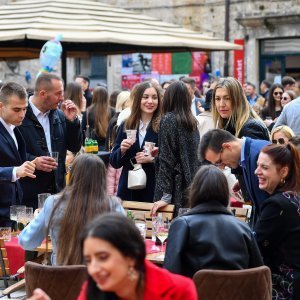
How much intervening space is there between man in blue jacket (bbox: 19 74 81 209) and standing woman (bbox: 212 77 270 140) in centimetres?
164

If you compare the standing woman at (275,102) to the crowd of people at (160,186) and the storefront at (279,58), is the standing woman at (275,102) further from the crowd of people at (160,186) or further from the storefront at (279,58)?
the storefront at (279,58)

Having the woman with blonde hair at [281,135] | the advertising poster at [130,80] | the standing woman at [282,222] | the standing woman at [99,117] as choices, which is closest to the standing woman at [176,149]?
the woman with blonde hair at [281,135]

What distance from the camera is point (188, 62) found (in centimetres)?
2536

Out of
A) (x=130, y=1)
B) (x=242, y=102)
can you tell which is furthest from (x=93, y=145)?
(x=130, y=1)

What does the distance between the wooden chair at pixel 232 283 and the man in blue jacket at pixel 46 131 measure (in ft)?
11.9

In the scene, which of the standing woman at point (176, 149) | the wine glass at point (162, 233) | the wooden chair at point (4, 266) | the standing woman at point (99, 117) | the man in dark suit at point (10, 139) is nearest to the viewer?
the wine glass at point (162, 233)

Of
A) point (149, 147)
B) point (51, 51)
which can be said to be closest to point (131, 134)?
point (149, 147)

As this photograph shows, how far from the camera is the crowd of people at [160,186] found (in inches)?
140

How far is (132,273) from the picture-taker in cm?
343

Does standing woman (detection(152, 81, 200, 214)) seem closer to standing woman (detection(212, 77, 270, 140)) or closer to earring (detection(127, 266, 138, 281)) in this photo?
standing woman (detection(212, 77, 270, 140))

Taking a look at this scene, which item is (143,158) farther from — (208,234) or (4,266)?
(208,234)

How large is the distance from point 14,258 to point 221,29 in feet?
61.8

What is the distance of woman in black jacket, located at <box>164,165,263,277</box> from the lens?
16.7 ft

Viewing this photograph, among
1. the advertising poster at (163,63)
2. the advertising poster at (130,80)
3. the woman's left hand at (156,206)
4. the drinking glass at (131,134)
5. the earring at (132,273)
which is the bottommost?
A: the woman's left hand at (156,206)
